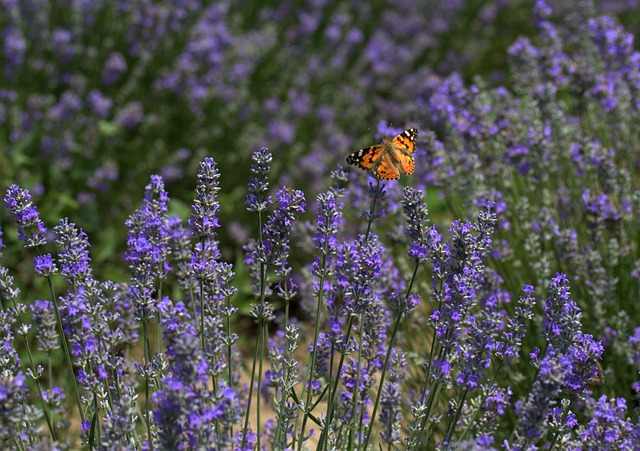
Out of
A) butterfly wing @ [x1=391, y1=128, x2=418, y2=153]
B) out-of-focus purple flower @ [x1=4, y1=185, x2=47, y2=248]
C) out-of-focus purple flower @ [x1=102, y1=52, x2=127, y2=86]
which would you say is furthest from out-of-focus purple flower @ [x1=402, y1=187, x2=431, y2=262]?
out-of-focus purple flower @ [x1=102, y1=52, x2=127, y2=86]

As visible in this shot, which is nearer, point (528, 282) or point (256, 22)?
point (528, 282)

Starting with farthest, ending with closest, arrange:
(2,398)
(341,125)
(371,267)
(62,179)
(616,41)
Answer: (341,125) → (62,179) → (616,41) → (371,267) → (2,398)

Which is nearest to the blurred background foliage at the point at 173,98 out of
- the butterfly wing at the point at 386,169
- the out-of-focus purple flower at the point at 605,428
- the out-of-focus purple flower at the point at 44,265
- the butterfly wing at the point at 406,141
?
the butterfly wing at the point at 406,141

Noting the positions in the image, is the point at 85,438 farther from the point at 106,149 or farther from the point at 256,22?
the point at 256,22

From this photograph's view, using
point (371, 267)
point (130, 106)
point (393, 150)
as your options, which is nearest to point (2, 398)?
point (371, 267)

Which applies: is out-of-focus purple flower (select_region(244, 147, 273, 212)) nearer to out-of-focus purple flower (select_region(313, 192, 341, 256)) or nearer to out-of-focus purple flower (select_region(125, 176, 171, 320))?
out-of-focus purple flower (select_region(313, 192, 341, 256))

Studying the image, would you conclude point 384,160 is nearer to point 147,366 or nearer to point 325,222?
point 325,222

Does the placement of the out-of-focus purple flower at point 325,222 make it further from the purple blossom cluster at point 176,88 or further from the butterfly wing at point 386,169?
the purple blossom cluster at point 176,88
